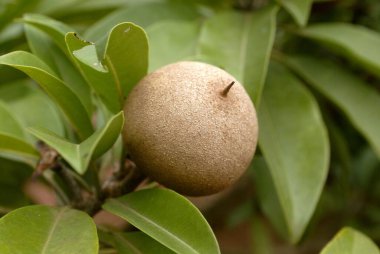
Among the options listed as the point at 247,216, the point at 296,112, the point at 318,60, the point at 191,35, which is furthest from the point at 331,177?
the point at 191,35

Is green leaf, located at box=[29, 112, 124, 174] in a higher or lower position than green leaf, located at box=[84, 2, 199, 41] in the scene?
higher

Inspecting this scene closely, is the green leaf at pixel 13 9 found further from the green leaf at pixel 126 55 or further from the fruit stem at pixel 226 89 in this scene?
the fruit stem at pixel 226 89

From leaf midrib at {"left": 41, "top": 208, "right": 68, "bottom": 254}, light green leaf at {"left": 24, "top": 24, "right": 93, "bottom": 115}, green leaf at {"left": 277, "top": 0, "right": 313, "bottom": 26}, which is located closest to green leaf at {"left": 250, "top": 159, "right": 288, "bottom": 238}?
green leaf at {"left": 277, "top": 0, "right": 313, "bottom": 26}

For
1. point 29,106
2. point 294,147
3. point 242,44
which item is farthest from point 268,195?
point 29,106

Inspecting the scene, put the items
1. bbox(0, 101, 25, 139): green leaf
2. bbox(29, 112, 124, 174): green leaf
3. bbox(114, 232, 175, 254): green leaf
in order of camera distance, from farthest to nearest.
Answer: bbox(0, 101, 25, 139): green leaf, bbox(114, 232, 175, 254): green leaf, bbox(29, 112, 124, 174): green leaf

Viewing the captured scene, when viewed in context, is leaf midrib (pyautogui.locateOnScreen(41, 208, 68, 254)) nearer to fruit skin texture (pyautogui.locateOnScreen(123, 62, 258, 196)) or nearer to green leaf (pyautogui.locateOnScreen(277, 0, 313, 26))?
fruit skin texture (pyautogui.locateOnScreen(123, 62, 258, 196))

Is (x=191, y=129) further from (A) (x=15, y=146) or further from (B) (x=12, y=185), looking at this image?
(B) (x=12, y=185)
